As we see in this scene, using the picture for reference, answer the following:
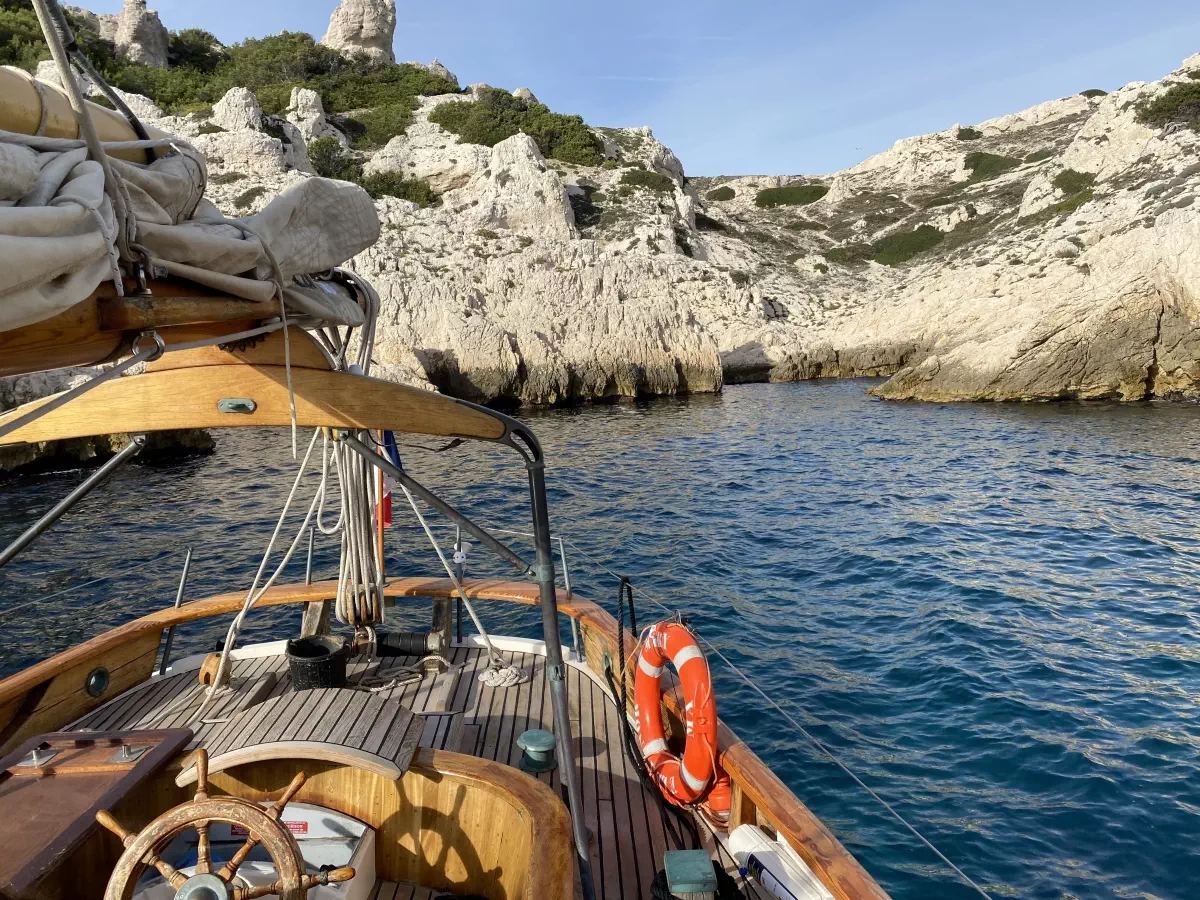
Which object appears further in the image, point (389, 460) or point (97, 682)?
point (389, 460)

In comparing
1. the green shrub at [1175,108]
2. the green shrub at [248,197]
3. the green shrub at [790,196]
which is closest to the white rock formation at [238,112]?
the green shrub at [248,197]

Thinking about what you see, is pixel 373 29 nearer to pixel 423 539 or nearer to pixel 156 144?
pixel 423 539

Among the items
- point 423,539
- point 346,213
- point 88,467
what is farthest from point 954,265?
point 346,213

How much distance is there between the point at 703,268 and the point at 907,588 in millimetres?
40592

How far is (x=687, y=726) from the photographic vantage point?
5047 millimetres

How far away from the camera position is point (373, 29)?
6850 cm

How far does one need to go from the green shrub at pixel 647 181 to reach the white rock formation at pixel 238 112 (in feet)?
81.2

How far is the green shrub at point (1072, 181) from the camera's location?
5006cm

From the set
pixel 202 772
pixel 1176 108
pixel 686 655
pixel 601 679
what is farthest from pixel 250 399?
pixel 1176 108

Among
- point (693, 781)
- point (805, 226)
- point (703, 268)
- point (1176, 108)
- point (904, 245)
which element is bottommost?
point (693, 781)

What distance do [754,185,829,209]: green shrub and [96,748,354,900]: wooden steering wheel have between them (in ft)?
275

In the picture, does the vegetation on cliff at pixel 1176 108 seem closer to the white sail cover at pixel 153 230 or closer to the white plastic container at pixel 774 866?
the white plastic container at pixel 774 866

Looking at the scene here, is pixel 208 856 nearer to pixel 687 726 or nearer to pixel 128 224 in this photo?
pixel 128 224

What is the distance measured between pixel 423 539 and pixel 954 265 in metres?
43.3
